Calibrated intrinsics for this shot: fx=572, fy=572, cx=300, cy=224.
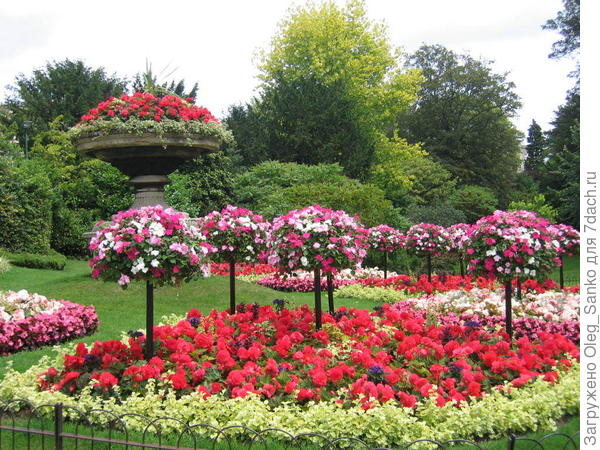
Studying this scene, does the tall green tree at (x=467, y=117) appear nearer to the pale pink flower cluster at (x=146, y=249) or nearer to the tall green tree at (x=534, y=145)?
the tall green tree at (x=534, y=145)

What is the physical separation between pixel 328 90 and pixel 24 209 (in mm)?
15545

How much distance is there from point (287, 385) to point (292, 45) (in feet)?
92.1

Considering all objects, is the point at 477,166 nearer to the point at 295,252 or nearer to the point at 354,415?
the point at 295,252

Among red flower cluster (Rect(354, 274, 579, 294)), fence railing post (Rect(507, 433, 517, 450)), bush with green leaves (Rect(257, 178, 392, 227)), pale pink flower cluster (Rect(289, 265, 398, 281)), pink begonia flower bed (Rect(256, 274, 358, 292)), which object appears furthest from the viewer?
bush with green leaves (Rect(257, 178, 392, 227))

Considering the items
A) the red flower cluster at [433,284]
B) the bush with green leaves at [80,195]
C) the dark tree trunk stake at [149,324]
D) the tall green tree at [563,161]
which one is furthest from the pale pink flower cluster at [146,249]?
the tall green tree at [563,161]

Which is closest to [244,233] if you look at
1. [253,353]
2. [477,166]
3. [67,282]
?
[253,353]

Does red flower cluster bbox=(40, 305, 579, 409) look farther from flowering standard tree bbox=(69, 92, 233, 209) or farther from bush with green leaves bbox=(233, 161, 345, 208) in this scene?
bush with green leaves bbox=(233, 161, 345, 208)

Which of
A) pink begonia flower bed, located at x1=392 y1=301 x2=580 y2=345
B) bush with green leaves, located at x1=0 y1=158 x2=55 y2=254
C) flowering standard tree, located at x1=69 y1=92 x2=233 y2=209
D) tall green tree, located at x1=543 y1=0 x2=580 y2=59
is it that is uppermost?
tall green tree, located at x1=543 y1=0 x2=580 y2=59

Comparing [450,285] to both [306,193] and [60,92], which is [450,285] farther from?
[60,92]

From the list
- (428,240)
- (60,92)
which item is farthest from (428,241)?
(60,92)

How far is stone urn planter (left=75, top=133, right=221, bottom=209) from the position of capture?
1022cm

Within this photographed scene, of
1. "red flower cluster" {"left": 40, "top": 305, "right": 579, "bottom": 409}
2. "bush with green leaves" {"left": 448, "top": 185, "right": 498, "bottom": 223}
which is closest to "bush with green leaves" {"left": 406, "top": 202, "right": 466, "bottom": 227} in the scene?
"bush with green leaves" {"left": 448, "top": 185, "right": 498, "bottom": 223}

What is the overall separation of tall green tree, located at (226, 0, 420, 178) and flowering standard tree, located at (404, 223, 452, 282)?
1326 cm

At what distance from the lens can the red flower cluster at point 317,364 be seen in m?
4.95
